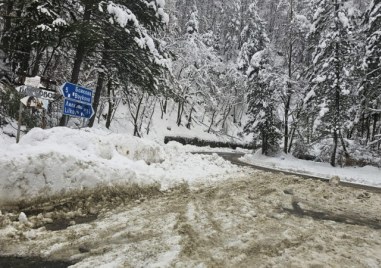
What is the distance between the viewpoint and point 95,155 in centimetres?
908

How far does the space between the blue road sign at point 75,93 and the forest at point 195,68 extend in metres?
0.91

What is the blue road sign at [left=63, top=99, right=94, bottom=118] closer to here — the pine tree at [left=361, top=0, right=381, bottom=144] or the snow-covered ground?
the snow-covered ground

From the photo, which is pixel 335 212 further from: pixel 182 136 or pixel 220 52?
pixel 220 52

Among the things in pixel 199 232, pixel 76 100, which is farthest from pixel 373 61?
pixel 199 232

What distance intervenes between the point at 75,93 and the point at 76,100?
0.20 m

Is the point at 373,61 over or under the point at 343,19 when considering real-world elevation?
under

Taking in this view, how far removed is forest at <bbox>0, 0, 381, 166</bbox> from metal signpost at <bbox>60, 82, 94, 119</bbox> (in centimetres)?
78

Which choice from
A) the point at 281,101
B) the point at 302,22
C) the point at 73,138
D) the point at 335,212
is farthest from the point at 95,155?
the point at 302,22

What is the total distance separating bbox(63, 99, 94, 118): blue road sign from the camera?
10.6 m

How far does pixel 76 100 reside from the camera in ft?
35.7

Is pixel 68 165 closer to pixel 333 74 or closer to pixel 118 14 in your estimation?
pixel 118 14

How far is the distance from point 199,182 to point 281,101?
21189mm

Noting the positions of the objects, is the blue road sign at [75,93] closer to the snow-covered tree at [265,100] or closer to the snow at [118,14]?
the snow at [118,14]

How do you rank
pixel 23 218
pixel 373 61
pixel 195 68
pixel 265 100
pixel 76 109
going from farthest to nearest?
pixel 195 68, pixel 265 100, pixel 373 61, pixel 76 109, pixel 23 218
